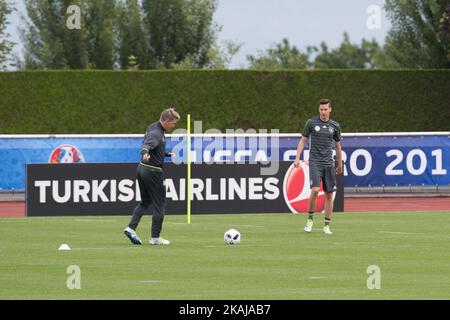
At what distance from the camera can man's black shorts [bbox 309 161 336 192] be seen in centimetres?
2195

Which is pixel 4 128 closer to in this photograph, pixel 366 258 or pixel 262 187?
pixel 262 187

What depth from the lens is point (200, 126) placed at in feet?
141

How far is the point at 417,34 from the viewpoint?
52562mm

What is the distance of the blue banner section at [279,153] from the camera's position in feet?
115

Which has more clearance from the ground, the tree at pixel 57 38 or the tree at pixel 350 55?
the tree at pixel 350 55

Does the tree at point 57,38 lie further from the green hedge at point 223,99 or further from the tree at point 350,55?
the tree at point 350,55

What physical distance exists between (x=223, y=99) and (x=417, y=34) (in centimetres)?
1175

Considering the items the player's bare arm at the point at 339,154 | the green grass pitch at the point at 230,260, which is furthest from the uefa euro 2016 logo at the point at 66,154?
the player's bare arm at the point at 339,154

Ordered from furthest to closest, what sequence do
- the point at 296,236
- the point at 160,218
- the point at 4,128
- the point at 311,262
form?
the point at 4,128 → the point at 296,236 → the point at 160,218 → the point at 311,262

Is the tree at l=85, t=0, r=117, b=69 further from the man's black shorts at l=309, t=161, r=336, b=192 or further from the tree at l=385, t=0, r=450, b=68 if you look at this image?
the man's black shorts at l=309, t=161, r=336, b=192

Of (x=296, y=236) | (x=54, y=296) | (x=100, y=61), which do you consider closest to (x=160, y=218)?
(x=296, y=236)

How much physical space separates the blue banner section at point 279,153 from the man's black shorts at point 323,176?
12664 millimetres

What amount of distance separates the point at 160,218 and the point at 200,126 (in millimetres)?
24070

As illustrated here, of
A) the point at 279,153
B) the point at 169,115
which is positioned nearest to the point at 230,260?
the point at 169,115
